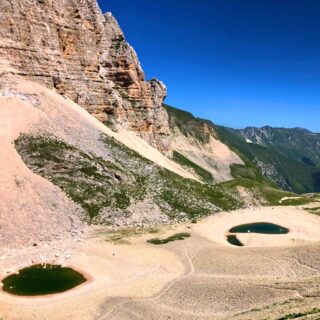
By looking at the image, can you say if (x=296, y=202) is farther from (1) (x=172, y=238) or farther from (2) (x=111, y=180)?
(2) (x=111, y=180)

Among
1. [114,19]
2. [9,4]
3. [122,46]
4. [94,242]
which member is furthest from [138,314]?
[114,19]

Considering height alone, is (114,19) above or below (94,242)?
above

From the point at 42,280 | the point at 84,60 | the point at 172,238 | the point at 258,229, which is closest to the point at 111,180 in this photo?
the point at 172,238

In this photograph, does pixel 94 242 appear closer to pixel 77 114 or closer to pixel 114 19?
pixel 77 114

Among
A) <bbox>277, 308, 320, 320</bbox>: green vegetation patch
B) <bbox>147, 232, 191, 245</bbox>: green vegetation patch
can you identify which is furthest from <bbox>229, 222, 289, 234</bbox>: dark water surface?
<bbox>277, 308, 320, 320</bbox>: green vegetation patch

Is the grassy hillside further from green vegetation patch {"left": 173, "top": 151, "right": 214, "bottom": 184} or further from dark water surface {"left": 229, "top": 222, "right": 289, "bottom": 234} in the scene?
green vegetation patch {"left": 173, "top": 151, "right": 214, "bottom": 184}

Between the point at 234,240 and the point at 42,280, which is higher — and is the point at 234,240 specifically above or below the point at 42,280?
above
